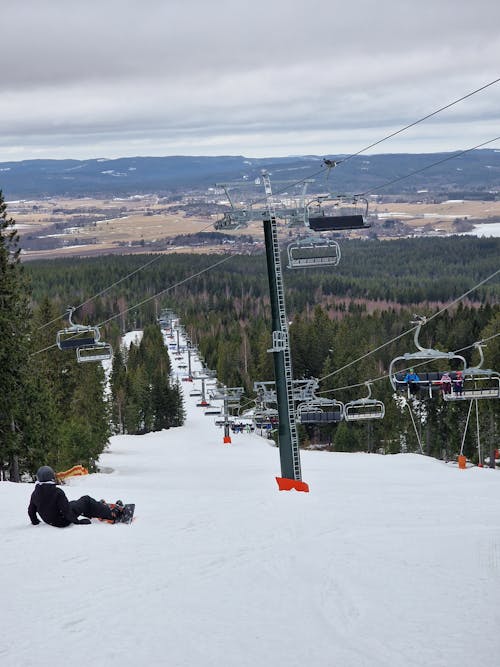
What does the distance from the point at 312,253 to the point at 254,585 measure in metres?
9.37

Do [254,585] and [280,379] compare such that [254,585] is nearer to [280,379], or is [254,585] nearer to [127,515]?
[127,515]

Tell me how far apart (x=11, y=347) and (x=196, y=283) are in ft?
457

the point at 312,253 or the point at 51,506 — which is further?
the point at 312,253

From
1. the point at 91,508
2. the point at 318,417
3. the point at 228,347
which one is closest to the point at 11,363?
the point at 318,417

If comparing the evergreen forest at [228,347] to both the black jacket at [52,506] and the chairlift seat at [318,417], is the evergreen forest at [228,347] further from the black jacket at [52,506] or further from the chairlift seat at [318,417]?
the black jacket at [52,506]

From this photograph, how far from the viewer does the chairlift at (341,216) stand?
1636 centimetres

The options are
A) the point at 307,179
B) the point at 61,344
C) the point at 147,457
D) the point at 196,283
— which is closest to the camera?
the point at 307,179

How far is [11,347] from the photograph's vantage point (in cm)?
2750

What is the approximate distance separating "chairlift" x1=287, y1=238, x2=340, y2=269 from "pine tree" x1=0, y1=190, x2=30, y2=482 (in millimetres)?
13090

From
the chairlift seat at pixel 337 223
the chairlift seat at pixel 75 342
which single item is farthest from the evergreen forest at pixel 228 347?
the chairlift seat at pixel 75 342

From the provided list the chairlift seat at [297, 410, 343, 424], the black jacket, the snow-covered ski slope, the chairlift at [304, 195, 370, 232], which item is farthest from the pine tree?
the black jacket

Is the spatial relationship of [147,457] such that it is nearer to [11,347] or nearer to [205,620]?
[11,347]

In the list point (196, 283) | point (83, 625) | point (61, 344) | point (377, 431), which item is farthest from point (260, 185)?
point (196, 283)

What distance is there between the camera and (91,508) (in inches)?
460
